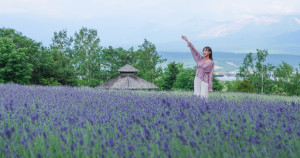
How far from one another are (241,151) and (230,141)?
0.31m

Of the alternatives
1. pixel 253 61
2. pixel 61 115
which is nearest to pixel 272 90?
pixel 253 61

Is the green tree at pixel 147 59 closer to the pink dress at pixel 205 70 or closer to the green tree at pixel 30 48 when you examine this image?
the green tree at pixel 30 48

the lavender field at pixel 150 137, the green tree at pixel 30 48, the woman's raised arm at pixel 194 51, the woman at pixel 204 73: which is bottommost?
the lavender field at pixel 150 137

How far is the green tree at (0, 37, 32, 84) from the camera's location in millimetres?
30125

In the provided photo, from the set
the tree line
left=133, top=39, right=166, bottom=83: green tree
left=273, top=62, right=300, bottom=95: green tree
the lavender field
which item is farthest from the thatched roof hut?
the lavender field

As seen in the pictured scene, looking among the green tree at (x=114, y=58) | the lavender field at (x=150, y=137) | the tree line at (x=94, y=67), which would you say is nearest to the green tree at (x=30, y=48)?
the tree line at (x=94, y=67)

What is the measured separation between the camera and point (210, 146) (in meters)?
2.80

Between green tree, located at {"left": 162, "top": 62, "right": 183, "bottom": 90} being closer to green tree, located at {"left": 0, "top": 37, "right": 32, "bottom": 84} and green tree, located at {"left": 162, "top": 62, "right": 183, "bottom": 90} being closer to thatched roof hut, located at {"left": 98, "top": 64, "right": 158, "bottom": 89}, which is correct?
thatched roof hut, located at {"left": 98, "top": 64, "right": 158, "bottom": 89}

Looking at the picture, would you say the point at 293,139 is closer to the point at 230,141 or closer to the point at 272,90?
the point at 230,141

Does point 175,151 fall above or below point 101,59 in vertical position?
below

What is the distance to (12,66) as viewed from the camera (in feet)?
101

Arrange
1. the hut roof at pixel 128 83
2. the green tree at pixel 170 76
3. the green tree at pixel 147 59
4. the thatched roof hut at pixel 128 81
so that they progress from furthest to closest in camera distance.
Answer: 1. the green tree at pixel 147 59
2. the green tree at pixel 170 76
3. the thatched roof hut at pixel 128 81
4. the hut roof at pixel 128 83

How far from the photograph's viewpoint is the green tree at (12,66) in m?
30.1

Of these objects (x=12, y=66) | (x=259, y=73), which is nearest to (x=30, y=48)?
(x=12, y=66)
